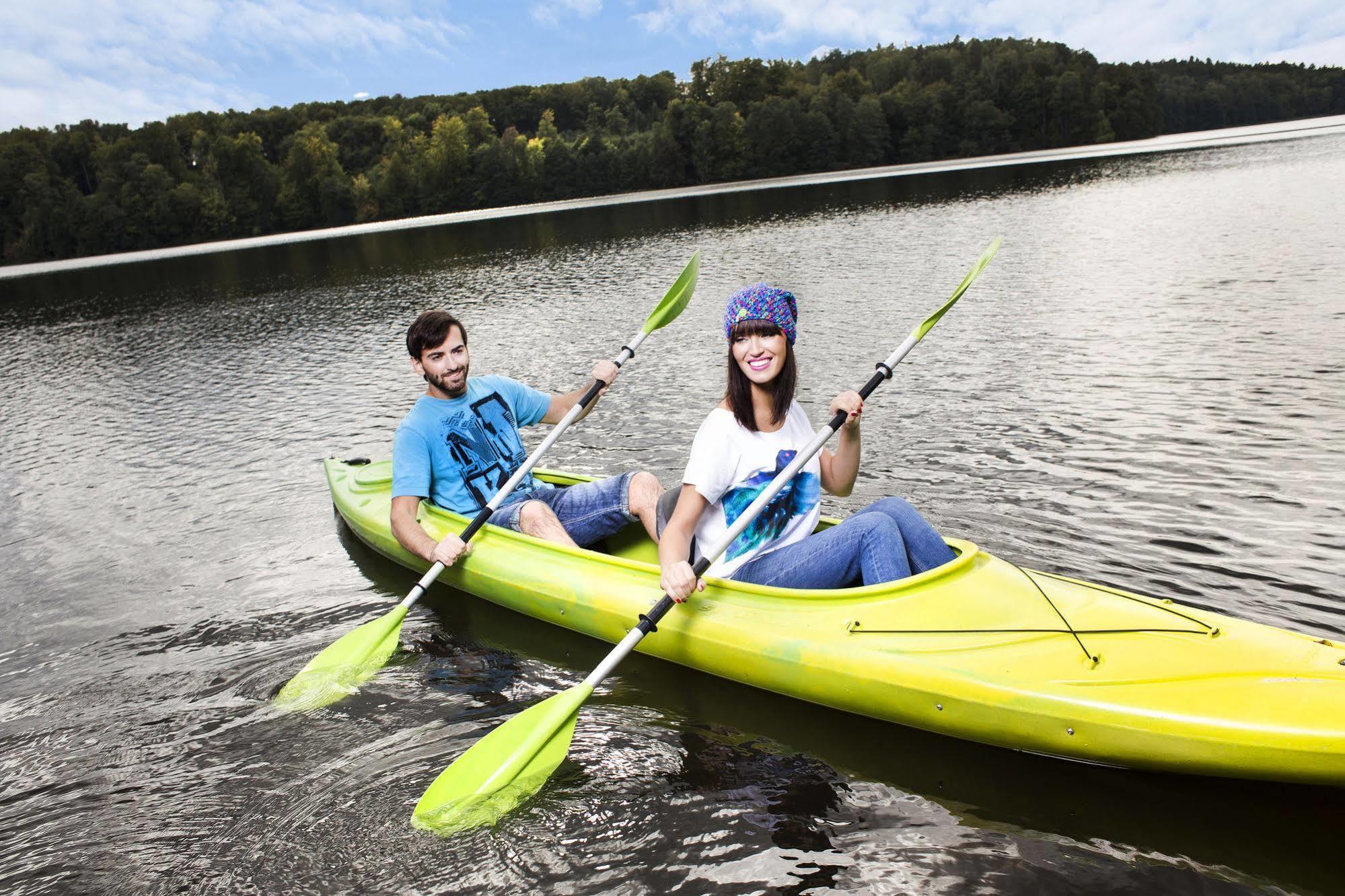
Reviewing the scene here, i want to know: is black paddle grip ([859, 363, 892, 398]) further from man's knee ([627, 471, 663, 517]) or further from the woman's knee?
man's knee ([627, 471, 663, 517])

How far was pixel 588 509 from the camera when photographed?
18.4ft

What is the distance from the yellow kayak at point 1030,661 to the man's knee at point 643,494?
51 centimetres

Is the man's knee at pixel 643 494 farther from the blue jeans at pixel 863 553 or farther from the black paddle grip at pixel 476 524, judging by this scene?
the blue jeans at pixel 863 553

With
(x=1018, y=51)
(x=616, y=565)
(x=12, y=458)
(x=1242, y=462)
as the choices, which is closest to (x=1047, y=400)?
(x=1242, y=462)

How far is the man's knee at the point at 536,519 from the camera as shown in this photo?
552cm

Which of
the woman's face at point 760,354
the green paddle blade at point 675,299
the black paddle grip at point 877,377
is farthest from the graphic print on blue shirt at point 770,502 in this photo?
the green paddle blade at point 675,299

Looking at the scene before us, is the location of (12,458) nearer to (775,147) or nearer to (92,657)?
(92,657)

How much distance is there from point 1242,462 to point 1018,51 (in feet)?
339

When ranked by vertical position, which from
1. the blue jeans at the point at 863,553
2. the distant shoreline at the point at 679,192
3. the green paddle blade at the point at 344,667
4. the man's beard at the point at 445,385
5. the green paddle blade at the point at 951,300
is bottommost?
the green paddle blade at the point at 344,667

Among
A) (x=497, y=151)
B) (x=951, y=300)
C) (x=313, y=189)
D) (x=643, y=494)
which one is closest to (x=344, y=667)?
(x=643, y=494)

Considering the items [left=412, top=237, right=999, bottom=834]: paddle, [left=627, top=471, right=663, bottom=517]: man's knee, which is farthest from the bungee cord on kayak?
[left=627, top=471, right=663, bottom=517]: man's knee

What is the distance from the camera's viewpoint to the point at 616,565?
4.94 meters

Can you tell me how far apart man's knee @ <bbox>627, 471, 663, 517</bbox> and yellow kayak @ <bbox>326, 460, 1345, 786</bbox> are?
1.69 ft

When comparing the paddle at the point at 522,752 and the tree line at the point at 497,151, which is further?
the tree line at the point at 497,151
